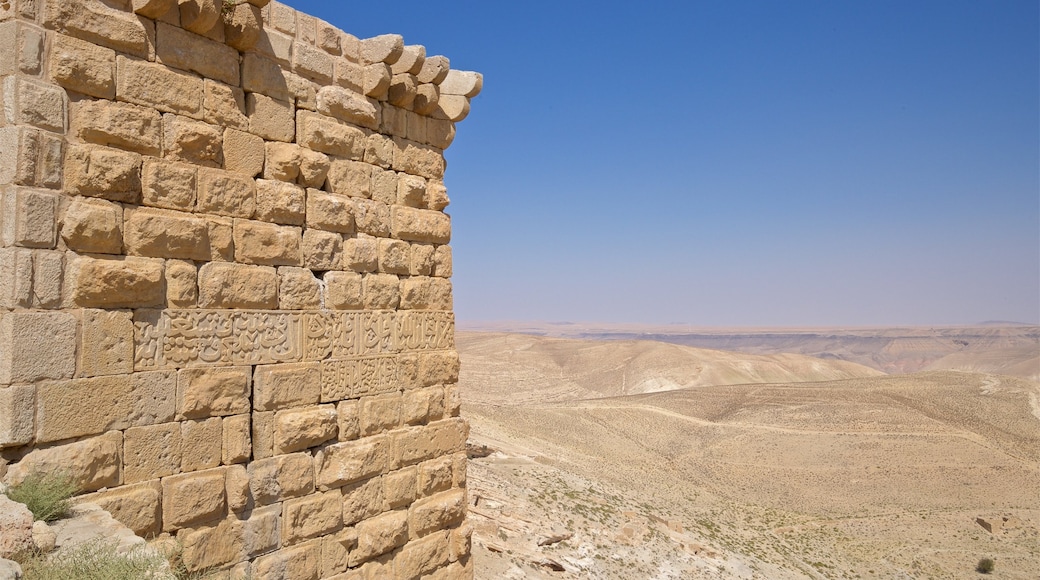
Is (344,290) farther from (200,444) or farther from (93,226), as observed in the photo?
(93,226)

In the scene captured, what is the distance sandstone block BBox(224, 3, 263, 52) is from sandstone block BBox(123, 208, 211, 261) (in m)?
1.23

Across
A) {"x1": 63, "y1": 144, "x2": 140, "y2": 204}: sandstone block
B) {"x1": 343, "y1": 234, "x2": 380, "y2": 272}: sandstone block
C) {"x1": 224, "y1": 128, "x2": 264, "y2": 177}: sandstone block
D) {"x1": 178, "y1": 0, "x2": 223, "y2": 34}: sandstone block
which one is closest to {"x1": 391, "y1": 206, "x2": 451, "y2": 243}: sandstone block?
{"x1": 343, "y1": 234, "x2": 380, "y2": 272}: sandstone block

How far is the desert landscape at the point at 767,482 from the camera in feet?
40.5

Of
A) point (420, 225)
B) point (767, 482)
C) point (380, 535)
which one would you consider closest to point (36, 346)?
point (380, 535)

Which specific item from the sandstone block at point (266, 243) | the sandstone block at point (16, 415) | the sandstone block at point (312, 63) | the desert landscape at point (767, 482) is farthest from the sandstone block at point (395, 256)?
the desert landscape at point (767, 482)

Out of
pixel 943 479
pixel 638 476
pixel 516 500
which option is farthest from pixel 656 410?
pixel 516 500

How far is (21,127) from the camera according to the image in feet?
11.7

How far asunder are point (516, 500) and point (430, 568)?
6.79 meters

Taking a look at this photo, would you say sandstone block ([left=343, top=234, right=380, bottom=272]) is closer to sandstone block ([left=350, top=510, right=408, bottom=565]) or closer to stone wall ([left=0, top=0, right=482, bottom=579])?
stone wall ([left=0, top=0, right=482, bottom=579])

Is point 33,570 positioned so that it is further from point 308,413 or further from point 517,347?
point 517,347

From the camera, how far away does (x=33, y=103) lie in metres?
3.60

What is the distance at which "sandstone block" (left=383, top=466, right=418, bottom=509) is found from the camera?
559 centimetres

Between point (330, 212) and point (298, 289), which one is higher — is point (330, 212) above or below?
above

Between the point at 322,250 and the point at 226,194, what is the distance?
828 millimetres
